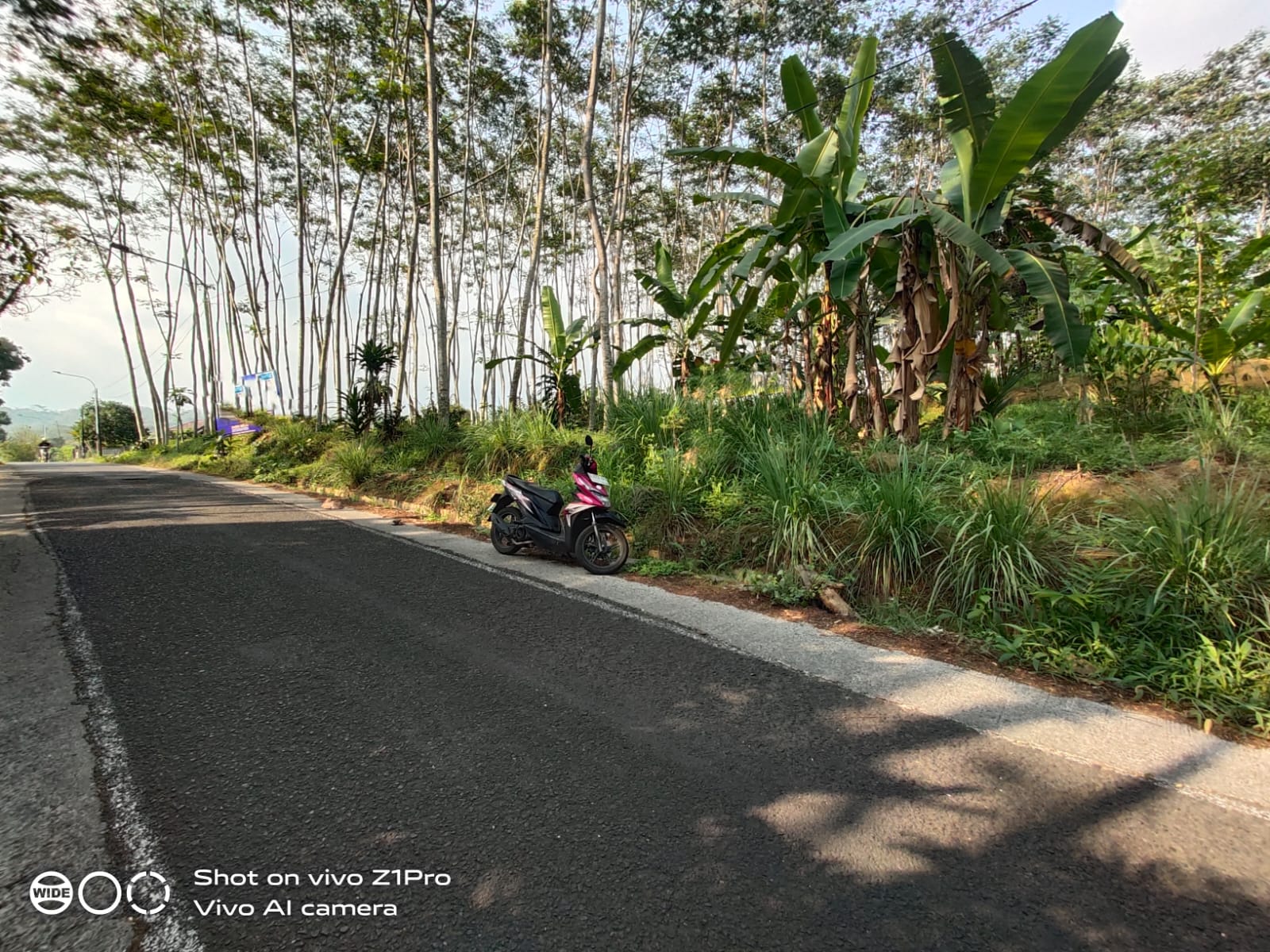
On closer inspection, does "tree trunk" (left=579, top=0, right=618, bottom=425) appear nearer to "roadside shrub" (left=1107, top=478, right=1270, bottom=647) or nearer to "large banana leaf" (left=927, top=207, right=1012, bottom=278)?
"large banana leaf" (left=927, top=207, right=1012, bottom=278)

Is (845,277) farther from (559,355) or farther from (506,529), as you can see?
(559,355)

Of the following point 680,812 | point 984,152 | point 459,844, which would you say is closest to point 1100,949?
point 680,812

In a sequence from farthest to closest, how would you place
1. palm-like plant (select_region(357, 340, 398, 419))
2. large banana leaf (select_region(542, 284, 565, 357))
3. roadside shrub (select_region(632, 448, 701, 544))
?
palm-like plant (select_region(357, 340, 398, 419)) < large banana leaf (select_region(542, 284, 565, 357)) < roadside shrub (select_region(632, 448, 701, 544))

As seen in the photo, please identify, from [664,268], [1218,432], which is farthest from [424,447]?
Answer: [1218,432]

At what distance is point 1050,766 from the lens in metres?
2.39

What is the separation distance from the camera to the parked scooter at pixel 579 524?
18.2ft

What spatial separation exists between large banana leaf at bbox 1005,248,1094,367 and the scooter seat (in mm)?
4791

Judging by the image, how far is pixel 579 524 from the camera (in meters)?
5.63

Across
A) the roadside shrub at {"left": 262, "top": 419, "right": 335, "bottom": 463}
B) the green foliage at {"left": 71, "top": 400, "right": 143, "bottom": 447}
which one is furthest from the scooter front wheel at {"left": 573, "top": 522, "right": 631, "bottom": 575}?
the green foliage at {"left": 71, "top": 400, "right": 143, "bottom": 447}

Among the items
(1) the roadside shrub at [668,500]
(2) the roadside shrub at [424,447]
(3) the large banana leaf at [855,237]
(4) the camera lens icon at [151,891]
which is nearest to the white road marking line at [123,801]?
(4) the camera lens icon at [151,891]

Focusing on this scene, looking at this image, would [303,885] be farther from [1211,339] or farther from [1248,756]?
[1211,339]

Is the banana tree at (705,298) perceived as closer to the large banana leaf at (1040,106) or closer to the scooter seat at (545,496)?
the large banana leaf at (1040,106)

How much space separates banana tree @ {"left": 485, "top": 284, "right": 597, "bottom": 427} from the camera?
35.0ft

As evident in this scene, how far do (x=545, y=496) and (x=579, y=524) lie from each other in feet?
2.08
